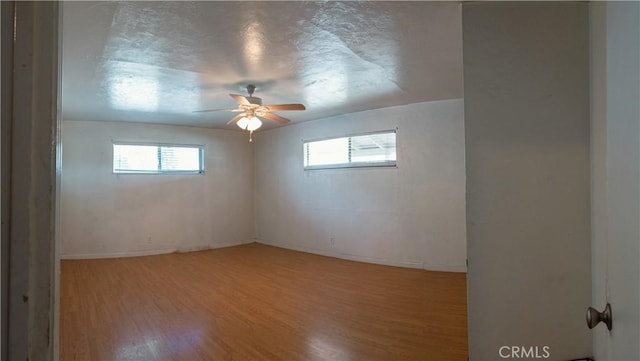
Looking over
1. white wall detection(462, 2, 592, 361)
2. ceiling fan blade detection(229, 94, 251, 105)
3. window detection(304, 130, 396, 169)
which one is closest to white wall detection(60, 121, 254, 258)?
window detection(304, 130, 396, 169)

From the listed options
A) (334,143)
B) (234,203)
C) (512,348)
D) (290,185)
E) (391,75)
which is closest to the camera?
(512,348)

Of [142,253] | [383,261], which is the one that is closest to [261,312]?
[383,261]

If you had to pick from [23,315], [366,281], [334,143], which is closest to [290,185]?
[334,143]

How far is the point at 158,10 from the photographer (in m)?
2.02

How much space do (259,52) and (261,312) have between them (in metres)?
2.43

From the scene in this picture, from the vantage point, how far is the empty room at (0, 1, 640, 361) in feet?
2.12

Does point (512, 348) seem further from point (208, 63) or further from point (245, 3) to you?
point (208, 63)

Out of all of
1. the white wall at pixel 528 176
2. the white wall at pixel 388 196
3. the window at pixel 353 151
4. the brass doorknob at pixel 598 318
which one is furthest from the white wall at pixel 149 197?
the brass doorknob at pixel 598 318

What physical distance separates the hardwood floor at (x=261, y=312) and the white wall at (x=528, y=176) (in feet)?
2.66

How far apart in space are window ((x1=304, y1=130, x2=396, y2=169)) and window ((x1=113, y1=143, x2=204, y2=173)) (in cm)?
230

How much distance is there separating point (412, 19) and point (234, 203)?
216 inches

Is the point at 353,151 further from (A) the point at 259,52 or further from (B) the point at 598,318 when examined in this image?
(B) the point at 598,318

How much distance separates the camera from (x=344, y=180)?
545cm

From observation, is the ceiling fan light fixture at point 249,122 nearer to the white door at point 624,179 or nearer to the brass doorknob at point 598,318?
the white door at point 624,179
